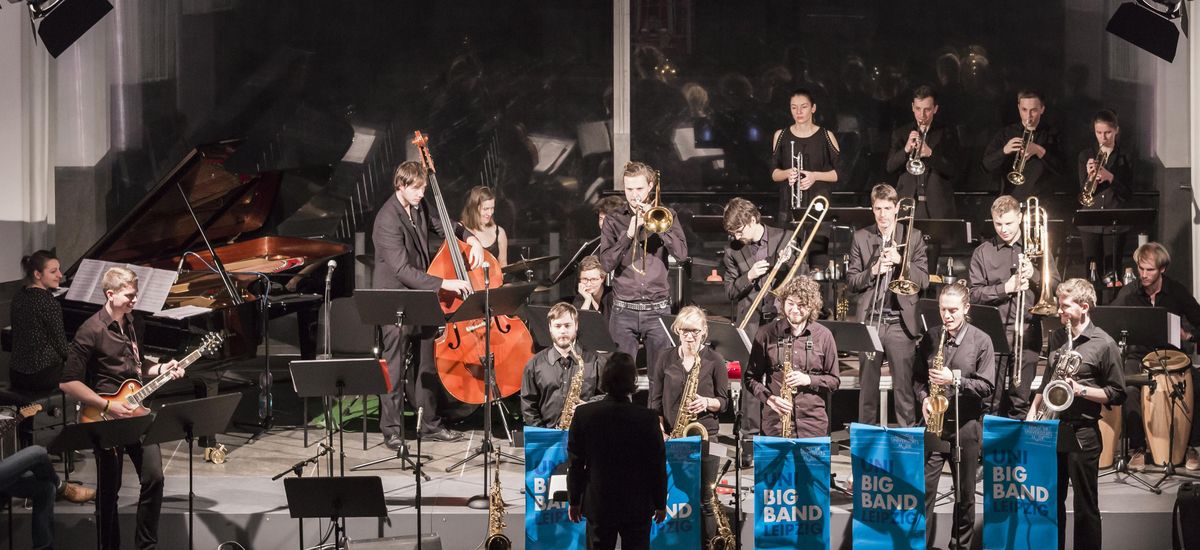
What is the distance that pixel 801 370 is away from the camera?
23.5 feet

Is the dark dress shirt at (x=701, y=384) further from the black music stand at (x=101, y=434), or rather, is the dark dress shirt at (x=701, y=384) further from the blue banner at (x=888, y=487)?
the black music stand at (x=101, y=434)

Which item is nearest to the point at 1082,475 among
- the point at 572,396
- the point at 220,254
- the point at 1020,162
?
the point at 572,396

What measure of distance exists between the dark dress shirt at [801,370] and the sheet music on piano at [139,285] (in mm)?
3747

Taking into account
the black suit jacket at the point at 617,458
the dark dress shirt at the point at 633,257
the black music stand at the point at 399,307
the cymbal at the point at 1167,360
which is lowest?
the black suit jacket at the point at 617,458

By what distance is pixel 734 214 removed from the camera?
8211 millimetres

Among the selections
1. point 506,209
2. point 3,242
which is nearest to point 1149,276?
point 506,209

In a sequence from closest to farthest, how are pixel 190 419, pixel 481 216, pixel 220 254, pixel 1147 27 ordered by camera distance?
pixel 190 419, pixel 481 216, pixel 1147 27, pixel 220 254

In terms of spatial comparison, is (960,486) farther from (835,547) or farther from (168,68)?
(168,68)

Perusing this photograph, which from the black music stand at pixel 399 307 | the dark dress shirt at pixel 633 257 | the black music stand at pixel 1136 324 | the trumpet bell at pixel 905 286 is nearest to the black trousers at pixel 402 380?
the black music stand at pixel 399 307

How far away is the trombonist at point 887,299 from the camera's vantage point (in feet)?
26.2

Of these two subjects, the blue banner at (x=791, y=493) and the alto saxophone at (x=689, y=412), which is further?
the alto saxophone at (x=689, y=412)

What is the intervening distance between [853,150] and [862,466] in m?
5.77

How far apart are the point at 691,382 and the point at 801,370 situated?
65 cm

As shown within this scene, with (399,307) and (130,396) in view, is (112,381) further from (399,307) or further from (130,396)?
(399,307)
